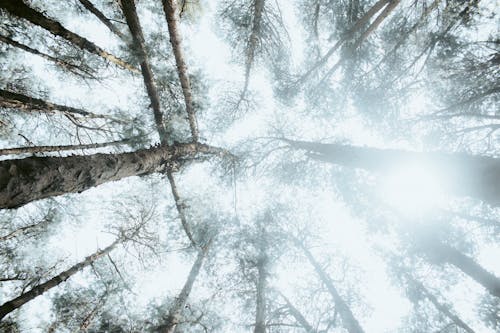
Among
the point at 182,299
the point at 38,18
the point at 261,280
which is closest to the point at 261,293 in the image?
the point at 261,280

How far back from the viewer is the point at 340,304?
7805 millimetres

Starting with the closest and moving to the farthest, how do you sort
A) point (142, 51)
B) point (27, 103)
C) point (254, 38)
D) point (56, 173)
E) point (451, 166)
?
point (56, 173)
point (451, 166)
point (142, 51)
point (27, 103)
point (254, 38)

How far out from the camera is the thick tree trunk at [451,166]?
259cm

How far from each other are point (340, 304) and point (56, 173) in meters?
8.20

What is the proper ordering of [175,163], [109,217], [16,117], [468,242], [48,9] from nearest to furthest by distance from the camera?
[48,9], [175,163], [16,117], [109,217], [468,242]

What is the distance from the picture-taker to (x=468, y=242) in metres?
7.85

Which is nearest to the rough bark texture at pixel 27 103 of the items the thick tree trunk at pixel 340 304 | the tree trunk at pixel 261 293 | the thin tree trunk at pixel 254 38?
the thin tree trunk at pixel 254 38

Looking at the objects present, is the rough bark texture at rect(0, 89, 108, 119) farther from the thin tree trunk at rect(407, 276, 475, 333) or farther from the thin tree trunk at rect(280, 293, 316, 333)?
the thin tree trunk at rect(407, 276, 475, 333)

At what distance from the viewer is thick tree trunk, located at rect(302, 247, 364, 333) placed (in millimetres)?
7242

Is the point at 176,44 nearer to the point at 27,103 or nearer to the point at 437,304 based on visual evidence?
the point at 27,103

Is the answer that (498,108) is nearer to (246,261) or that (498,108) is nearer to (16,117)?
(246,261)

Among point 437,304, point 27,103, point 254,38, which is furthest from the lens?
point 437,304

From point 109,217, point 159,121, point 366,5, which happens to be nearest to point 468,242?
point 366,5

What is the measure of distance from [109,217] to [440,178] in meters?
7.07
